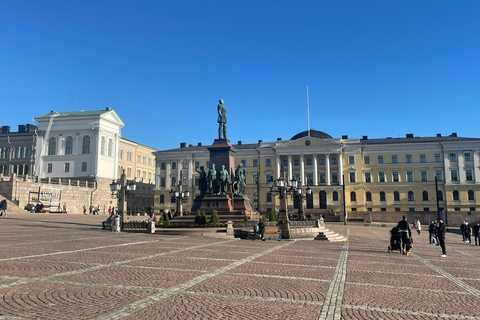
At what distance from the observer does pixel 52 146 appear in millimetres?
74312

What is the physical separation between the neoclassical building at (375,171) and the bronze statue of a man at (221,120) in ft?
128

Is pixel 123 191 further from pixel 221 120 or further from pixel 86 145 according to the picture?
pixel 86 145

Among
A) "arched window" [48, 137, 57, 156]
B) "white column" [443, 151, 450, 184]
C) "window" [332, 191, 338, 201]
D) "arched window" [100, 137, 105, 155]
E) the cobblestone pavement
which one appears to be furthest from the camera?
"window" [332, 191, 338, 201]

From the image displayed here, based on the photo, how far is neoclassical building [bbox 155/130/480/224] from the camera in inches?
2793

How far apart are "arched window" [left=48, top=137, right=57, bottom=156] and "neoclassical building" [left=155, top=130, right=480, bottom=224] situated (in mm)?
24903

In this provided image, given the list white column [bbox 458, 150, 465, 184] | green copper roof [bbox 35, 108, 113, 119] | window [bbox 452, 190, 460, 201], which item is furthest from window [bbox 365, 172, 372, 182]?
green copper roof [bbox 35, 108, 113, 119]

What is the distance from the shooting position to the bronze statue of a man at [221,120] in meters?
31.8

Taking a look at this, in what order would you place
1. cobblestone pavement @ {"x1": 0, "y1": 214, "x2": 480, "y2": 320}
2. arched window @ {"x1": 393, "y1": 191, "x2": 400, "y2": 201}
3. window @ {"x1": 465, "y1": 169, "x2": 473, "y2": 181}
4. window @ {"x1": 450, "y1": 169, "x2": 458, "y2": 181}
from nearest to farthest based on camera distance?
cobblestone pavement @ {"x1": 0, "y1": 214, "x2": 480, "y2": 320}
window @ {"x1": 465, "y1": 169, "x2": 473, "y2": 181}
window @ {"x1": 450, "y1": 169, "x2": 458, "y2": 181}
arched window @ {"x1": 393, "y1": 191, "x2": 400, "y2": 201}

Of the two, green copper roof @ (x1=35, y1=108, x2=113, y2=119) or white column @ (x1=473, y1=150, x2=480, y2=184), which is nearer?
white column @ (x1=473, y1=150, x2=480, y2=184)

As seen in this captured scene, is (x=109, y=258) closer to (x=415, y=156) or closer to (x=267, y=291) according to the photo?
(x=267, y=291)

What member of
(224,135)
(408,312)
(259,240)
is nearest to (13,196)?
(224,135)

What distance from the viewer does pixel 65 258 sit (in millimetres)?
11977

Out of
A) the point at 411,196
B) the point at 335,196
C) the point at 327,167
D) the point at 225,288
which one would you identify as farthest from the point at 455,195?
the point at 225,288

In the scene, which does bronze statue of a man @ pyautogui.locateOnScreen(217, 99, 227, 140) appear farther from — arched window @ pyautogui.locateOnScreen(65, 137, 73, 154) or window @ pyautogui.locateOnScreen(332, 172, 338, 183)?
arched window @ pyautogui.locateOnScreen(65, 137, 73, 154)
